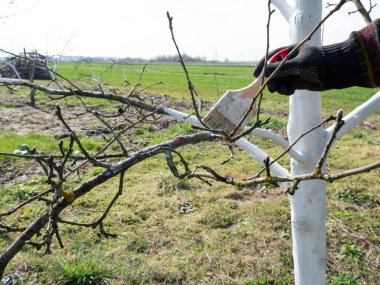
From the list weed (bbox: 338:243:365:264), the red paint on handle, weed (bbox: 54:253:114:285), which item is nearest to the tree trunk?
the red paint on handle

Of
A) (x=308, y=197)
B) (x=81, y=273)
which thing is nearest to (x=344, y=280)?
(x=308, y=197)

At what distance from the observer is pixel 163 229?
15.0 ft

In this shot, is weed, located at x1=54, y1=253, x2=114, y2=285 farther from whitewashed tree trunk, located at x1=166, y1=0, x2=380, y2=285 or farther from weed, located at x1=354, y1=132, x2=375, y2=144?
→ weed, located at x1=354, y1=132, x2=375, y2=144

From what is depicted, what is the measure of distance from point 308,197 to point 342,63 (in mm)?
871

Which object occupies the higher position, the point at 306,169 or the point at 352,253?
the point at 306,169

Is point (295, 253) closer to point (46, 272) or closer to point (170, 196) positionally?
point (46, 272)

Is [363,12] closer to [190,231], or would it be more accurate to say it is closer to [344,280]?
[344,280]

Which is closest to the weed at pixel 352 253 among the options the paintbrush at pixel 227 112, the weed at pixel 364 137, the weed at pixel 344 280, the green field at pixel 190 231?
the green field at pixel 190 231

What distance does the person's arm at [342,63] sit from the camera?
1.50 meters

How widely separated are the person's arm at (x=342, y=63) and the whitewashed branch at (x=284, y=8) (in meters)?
A: 0.57

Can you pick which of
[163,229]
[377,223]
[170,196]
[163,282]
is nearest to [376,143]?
[377,223]

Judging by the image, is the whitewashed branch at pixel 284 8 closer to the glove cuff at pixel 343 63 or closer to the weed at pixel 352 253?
the glove cuff at pixel 343 63

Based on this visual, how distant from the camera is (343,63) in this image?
1567 mm

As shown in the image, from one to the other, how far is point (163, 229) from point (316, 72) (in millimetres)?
3390
